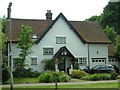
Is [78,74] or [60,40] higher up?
[60,40]

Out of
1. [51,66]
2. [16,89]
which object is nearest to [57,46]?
[51,66]

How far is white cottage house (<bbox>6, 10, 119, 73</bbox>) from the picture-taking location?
37.6m

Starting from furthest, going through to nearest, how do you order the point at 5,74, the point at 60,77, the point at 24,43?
the point at 24,43, the point at 60,77, the point at 5,74

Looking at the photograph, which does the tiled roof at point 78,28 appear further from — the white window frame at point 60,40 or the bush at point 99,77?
the bush at point 99,77

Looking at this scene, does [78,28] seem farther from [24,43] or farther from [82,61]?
[24,43]

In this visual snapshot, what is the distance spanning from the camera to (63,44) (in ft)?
129

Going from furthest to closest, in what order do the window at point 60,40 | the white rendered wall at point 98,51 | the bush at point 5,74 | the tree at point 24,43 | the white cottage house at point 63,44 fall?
1. the white rendered wall at point 98,51
2. the window at point 60,40
3. the white cottage house at point 63,44
4. the tree at point 24,43
5. the bush at point 5,74

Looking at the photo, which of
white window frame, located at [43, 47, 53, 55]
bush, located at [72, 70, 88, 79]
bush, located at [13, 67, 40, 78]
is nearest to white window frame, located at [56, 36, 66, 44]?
white window frame, located at [43, 47, 53, 55]

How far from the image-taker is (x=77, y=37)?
4000 centimetres

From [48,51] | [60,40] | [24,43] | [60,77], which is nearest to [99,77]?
[60,77]

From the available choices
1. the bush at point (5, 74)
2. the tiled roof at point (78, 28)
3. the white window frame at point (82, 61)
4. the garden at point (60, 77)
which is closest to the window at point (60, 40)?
the tiled roof at point (78, 28)

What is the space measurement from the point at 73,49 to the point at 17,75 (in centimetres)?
1060

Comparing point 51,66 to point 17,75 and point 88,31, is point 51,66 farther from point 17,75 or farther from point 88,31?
point 88,31

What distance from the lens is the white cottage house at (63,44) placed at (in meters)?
37.6
